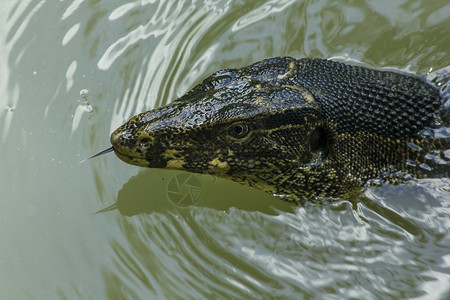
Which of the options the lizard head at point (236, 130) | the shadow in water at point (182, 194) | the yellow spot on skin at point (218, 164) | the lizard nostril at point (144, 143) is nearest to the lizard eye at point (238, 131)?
the lizard head at point (236, 130)

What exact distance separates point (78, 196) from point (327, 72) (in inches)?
107

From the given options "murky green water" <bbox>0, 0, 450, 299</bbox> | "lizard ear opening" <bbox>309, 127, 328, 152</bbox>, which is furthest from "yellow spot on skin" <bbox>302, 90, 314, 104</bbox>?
"murky green water" <bbox>0, 0, 450, 299</bbox>

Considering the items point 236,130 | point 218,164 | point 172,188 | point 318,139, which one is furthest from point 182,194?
point 318,139

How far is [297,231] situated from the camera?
17.4 ft

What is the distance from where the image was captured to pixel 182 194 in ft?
18.5

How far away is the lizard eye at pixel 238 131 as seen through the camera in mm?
4605

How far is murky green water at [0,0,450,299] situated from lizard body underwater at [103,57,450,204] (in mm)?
372

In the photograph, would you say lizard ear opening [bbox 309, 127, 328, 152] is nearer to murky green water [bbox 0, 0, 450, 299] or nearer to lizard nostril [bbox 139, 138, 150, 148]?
murky green water [bbox 0, 0, 450, 299]

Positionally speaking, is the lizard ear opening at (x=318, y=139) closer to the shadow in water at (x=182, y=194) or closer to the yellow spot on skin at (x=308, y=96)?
the yellow spot on skin at (x=308, y=96)

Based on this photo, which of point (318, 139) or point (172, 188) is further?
point (172, 188)

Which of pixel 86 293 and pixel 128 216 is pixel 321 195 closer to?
pixel 128 216

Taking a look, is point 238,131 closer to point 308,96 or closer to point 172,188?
point 308,96

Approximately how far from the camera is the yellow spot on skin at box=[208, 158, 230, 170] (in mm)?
4764

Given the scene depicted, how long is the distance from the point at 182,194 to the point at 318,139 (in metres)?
1.58
